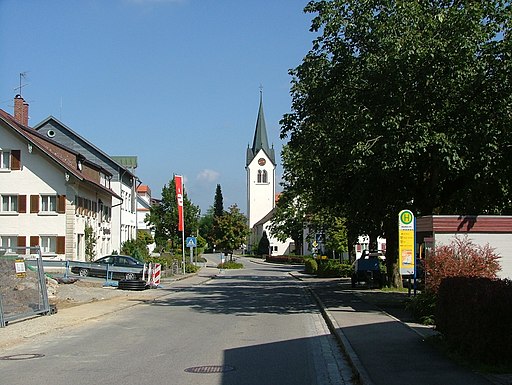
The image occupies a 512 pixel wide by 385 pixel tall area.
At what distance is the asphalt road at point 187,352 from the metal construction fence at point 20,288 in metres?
1.83

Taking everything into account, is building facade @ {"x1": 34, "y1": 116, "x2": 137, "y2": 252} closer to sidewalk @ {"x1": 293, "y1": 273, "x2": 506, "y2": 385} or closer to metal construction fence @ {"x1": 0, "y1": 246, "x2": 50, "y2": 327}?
metal construction fence @ {"x1": 0, "y1": 246, "x2": 50, "y2": 327}

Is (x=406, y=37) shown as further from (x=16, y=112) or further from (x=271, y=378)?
(x=16, y=112)

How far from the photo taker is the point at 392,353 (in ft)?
39.2

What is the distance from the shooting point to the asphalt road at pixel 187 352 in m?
10.6

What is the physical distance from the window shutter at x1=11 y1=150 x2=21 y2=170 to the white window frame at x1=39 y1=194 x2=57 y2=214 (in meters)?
2.46

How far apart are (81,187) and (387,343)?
3682cm

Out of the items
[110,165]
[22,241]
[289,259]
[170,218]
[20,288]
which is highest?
[110,165]

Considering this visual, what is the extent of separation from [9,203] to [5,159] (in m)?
2.88

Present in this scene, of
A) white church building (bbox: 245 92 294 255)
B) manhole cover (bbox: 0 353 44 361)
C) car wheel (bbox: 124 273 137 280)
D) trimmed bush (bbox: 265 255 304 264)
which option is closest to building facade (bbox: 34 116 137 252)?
car wheel (bbox: 124 273 137 280)

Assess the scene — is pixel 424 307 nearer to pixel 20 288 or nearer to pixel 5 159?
pixel 20 288

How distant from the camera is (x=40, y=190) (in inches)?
1736

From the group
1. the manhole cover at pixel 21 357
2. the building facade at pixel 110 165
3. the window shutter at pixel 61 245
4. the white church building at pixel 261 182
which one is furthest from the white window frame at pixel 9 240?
the white church building at pixel 261 182

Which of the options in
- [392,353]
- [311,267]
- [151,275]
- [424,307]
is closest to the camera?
[392,353]

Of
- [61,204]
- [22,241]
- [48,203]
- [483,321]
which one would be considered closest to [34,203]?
[48,203]
